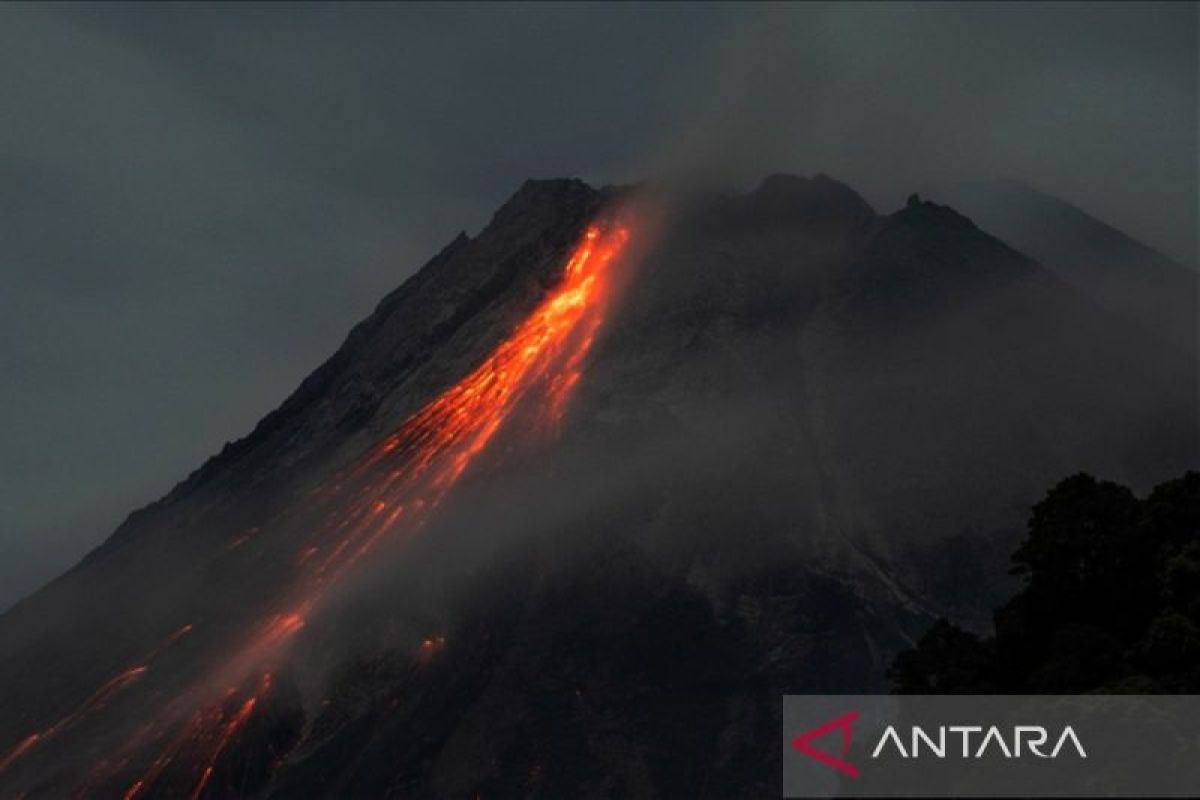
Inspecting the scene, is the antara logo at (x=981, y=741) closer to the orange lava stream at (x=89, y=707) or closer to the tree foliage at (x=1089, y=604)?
the tree foliage at (x=1089, y=604)

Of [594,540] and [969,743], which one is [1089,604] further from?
[594,540]

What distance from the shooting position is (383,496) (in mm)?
166375

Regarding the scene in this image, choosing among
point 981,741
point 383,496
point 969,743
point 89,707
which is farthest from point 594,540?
point 981,741

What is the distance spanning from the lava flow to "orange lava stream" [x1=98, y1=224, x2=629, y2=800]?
0.52ft

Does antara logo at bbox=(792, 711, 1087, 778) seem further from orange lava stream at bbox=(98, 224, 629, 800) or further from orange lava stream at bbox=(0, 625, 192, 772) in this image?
orange lava stream at bbox=(0, 625, 192, 772)

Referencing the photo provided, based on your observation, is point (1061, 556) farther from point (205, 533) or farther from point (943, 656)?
point (205, 533)

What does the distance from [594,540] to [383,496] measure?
29.7 meters

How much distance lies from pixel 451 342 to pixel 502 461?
104 feet

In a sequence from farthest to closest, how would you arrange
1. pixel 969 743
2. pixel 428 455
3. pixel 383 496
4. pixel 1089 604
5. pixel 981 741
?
pixel 428 455 → pixel 383 496 → pixel 1089 604 → pixel 969 743 → pixel 981 741

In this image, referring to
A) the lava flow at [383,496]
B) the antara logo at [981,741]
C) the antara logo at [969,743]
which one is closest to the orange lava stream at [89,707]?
the lava flow at [383,496]

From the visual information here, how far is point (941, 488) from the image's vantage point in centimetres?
15612

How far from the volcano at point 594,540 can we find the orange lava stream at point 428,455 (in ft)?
1.49

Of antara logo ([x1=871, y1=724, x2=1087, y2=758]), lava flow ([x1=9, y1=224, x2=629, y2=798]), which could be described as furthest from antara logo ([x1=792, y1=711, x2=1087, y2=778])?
lava flow ([x1=9, y1=224, x2=629, y2=798])

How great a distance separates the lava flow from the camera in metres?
132
